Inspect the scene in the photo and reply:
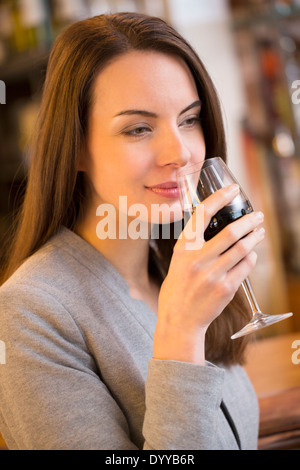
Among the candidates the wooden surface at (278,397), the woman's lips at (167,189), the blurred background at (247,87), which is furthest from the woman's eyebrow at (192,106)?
the blurred background at (247,87)

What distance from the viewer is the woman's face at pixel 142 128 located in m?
1.07

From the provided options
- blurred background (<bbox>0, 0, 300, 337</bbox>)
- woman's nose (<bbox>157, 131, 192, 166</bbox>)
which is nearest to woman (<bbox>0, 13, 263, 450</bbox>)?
woman's nose (<bbox>157, 131, 192, 166</bbox>)

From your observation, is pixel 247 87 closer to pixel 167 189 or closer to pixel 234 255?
pixel 167 189

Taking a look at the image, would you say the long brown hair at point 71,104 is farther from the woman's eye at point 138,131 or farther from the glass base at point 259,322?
the glass base at point 259,322

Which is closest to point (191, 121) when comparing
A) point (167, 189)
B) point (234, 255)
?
point (167, 189)

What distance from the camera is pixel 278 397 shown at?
1.34m

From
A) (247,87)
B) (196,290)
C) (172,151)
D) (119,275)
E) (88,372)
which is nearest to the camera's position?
(196,290)

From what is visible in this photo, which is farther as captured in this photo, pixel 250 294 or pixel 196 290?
pixel 250 294

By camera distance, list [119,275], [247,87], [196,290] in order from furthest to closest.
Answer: [247,87], [119,275], [196,290]

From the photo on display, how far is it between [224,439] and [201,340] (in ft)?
1.07

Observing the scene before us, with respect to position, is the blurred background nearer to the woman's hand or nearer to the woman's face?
the woman's face

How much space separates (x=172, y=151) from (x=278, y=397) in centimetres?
65

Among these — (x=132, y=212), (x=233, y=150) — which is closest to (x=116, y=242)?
(x=132, y=212)
